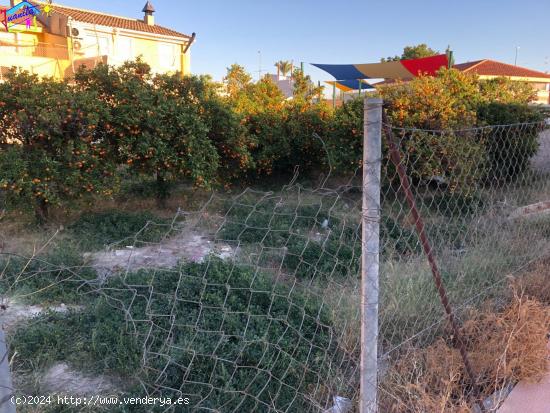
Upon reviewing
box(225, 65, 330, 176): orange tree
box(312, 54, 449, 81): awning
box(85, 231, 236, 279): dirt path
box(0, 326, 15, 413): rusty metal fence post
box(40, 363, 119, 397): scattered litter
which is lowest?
box(40, 363, 119, 397): scattered litter

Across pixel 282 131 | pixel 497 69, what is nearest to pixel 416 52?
pixel 497 69

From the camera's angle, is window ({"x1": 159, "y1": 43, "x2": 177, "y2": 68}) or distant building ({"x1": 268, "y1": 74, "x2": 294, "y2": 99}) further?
window ({"x1": 159, "y1": 43, "x2": 177, "y2": 68})

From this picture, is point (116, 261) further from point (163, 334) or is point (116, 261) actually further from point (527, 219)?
point (527, 219)

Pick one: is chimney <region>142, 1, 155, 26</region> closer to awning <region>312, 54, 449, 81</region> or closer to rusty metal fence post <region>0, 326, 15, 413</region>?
awning <region>312, 54, 449, 81</region>

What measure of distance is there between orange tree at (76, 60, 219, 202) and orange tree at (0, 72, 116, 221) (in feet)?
0.97

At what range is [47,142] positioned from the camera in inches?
217

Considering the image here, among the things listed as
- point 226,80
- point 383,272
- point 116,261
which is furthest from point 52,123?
point 226,80

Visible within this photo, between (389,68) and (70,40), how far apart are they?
46.4 ft

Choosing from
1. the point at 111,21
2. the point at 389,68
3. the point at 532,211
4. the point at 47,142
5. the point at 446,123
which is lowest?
the point at 532,211

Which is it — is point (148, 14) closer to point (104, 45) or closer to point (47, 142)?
point (104, 45)

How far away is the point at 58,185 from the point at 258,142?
137 inches

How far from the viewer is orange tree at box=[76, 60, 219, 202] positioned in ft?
19.2

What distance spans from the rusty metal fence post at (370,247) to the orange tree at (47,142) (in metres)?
4.74

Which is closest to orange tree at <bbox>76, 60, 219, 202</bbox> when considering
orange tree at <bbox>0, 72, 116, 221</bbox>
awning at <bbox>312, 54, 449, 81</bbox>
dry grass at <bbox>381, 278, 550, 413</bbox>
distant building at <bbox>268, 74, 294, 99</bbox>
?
orange tree at <bbox>0, 72, 116, 221</bbox>
